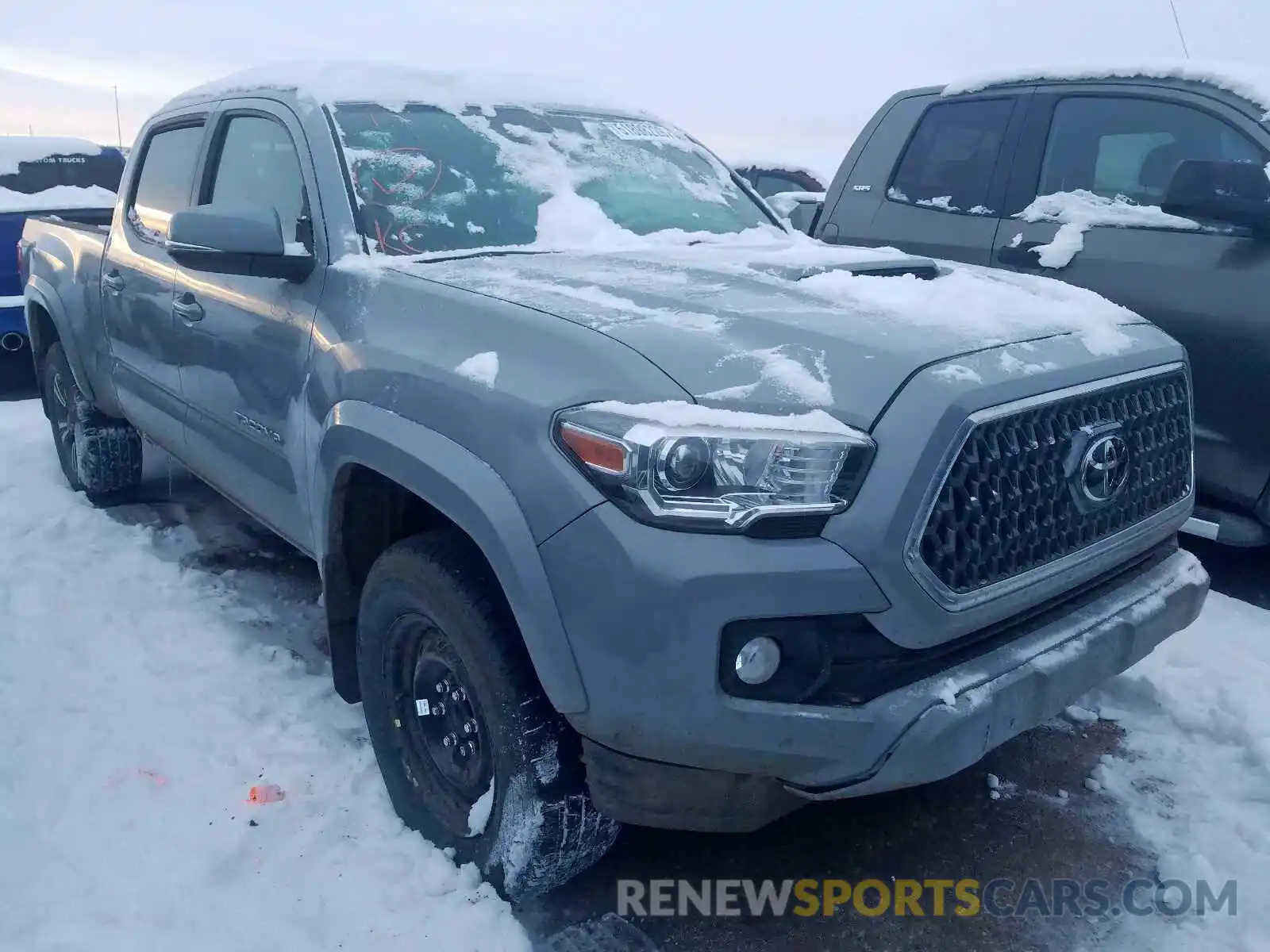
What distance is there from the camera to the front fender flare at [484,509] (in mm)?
1972

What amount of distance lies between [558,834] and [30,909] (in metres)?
1.24

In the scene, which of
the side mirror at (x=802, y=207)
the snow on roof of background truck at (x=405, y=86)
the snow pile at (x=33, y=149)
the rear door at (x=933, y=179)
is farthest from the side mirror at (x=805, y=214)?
the snow pile at (x=33, y=149)

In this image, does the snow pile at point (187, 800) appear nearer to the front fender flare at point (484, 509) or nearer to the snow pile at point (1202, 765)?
the front fender flare at point (484, 509)

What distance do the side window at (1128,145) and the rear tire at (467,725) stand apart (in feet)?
11.1

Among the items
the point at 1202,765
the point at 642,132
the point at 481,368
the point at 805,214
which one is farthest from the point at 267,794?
the point at 805,214

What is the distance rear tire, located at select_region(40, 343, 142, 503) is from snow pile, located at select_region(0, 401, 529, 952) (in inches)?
39.8

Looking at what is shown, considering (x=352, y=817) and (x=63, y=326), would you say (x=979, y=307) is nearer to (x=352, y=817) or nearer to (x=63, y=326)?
(x=352, y=817)

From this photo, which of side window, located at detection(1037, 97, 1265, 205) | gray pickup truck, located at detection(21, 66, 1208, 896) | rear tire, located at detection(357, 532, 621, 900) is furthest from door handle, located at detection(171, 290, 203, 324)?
side window, located at detection(1037, 97, 1265, 205)

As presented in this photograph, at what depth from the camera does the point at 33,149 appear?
25.1 ft

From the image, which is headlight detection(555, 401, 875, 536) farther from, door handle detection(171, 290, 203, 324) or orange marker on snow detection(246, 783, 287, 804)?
door handle detection(171, 290, 203, 324)

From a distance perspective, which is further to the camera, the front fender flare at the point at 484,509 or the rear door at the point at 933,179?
the rear door at the point at 933,179

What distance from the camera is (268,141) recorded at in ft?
11.0

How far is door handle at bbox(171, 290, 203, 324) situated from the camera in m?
3.49

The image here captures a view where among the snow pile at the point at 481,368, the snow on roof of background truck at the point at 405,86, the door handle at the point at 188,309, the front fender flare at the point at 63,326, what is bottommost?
the front fender flare at the point at 63,326
